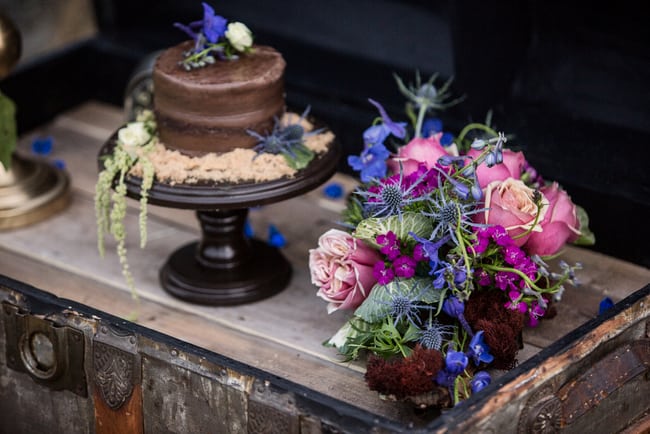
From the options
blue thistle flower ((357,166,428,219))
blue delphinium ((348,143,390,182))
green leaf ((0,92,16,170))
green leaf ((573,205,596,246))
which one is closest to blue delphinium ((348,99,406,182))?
blue delphinium ((348,143,390,182))

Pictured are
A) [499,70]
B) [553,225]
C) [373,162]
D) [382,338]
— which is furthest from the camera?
[499,70]

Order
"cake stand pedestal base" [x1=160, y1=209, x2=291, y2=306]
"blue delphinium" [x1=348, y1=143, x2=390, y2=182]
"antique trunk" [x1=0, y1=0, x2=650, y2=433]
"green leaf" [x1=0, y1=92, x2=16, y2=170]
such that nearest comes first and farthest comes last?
1. "antique trunk" [x1=0, y1=0, x2=650, y2=433]
2. "blue delphinium" [x1=348, y1=143, x2=390, y2=182]
3. "cake stand pedestal base" [x1=160, y1=209, x2=291, y2=306]
4. "green leaf" [x1=0, y1=92, x2=16, y2=170]

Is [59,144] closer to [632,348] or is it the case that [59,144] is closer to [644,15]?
[644,15]

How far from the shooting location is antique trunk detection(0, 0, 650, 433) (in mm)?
1460

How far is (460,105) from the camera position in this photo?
228cm

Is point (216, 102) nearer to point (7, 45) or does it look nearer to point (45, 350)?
point (45, 350)

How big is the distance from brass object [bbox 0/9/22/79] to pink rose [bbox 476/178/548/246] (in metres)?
1.09

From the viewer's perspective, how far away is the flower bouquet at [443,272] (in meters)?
1.54

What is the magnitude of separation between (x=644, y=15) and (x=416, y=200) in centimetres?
77

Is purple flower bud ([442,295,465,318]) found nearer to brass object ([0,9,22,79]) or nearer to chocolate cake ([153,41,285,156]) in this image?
chocolate cake ([153,41,285,156])

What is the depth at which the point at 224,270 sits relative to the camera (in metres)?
1.99

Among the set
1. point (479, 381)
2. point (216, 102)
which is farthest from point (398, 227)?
point (216, 102)

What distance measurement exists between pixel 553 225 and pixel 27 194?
3.80 feet

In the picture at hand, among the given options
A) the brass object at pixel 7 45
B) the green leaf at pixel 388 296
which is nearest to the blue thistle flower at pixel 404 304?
the green leaf at pixel 388 296
